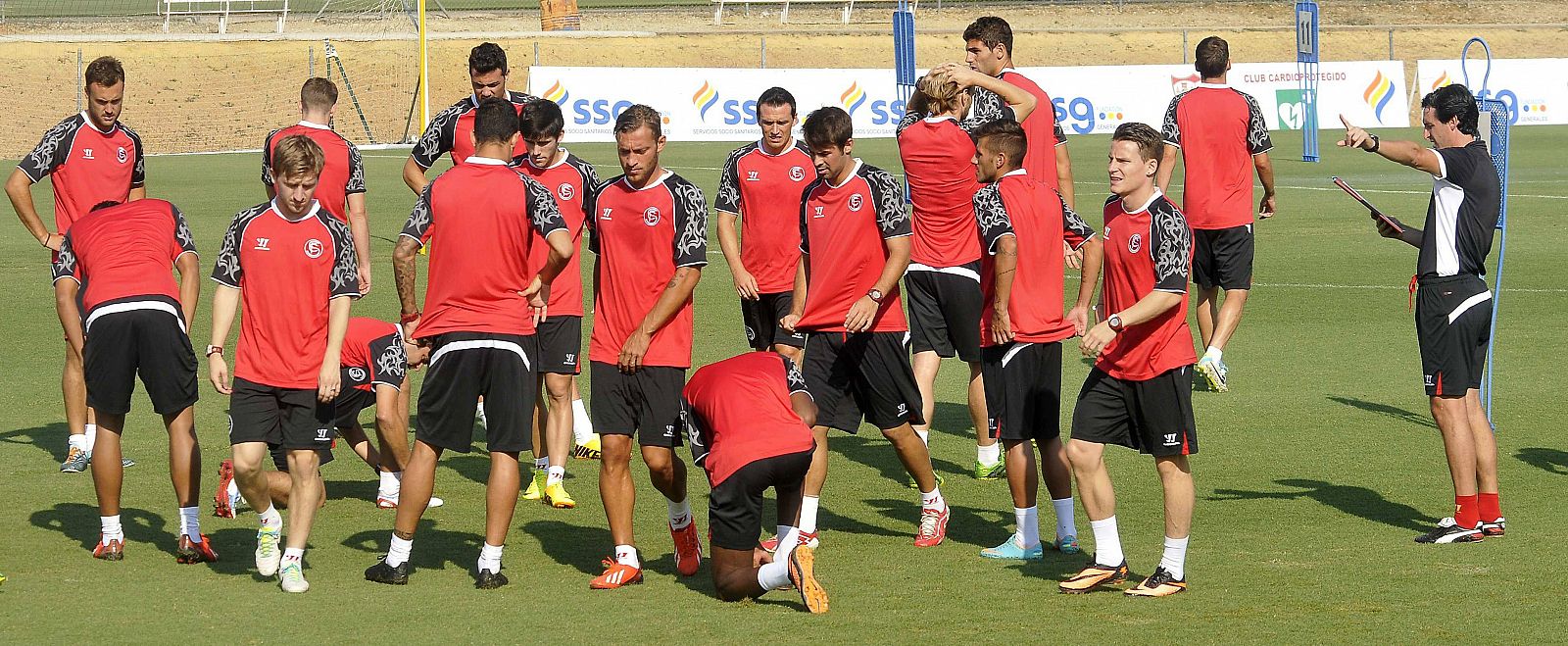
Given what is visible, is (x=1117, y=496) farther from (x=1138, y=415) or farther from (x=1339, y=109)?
(x=1339, y=109)

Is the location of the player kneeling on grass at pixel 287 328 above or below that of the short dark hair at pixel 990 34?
below

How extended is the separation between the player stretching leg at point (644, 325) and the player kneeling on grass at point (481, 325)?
1.23 ft

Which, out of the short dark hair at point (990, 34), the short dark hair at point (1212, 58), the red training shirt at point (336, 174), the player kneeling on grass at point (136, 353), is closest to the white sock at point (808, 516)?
the player kneeling on grass at point (136, 353)

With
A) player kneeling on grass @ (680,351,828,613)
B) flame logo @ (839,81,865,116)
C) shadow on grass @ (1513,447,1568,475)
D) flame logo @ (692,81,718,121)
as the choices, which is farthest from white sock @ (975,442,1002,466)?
flame logo @ (839,81,865,116)

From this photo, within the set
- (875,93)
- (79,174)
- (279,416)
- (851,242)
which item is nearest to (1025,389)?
(851,242)

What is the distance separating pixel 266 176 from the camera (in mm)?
9711

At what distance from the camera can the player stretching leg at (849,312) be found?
7.87m

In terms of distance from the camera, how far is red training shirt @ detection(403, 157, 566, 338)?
23.0 ft

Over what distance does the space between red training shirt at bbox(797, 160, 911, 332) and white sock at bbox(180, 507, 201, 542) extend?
2881 millimetres

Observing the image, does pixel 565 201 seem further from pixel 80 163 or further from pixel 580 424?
pixel 80 163

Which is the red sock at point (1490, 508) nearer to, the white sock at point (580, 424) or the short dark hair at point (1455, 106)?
the short dark hair at point (1455, 106)

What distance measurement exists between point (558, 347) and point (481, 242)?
210cm

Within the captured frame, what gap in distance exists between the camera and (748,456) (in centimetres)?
670

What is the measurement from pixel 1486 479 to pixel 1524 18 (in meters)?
60.3
